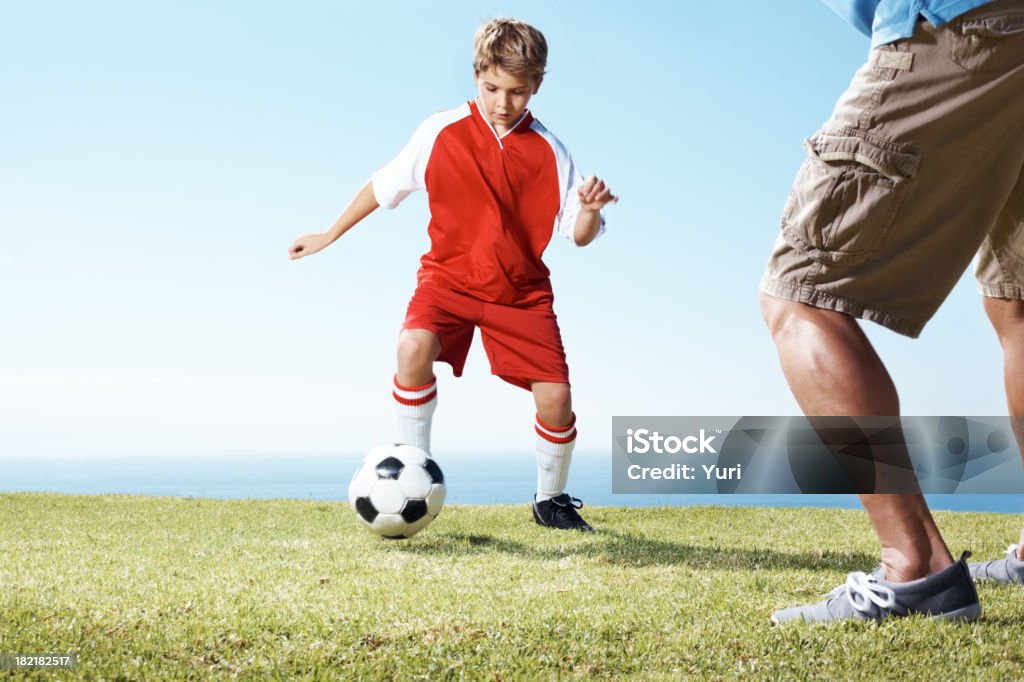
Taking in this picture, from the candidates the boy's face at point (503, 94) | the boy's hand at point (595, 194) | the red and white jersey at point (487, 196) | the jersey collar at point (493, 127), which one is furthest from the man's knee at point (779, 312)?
the jersey collar at point (493, 127)

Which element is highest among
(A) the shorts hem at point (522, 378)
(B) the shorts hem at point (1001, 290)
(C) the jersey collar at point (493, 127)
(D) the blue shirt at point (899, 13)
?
(C) the jersey collar at point (493, 127)

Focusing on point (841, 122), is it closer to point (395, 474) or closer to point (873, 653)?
point (873, 653)

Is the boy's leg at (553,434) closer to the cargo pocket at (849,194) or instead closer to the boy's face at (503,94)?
the boy's face at (503,94)

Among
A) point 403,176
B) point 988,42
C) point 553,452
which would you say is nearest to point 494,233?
point 403,176

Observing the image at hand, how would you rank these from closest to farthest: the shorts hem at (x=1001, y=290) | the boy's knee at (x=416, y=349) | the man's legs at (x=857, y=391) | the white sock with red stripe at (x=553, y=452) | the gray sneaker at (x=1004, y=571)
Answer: the man's legs at (x=857, y=391) < the shorts hem at (x=1001, y=290) < the gray sneaker at (x=1004, y=571) < the boy's knee at (x=416, y=349) < the white sock with red stripe at (x=553, y=452)

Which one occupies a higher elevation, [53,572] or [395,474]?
[395,474]

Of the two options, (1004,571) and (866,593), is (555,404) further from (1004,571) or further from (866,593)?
(866,593)

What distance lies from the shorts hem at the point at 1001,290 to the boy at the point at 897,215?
0.77 m

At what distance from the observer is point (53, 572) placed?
3.69 m

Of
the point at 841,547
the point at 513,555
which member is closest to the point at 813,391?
the point at 513,555

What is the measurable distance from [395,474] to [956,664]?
2.87 metres

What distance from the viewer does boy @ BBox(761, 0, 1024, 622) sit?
2.22 m

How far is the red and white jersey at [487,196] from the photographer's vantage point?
5.11 metres

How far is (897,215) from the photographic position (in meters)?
2.24
